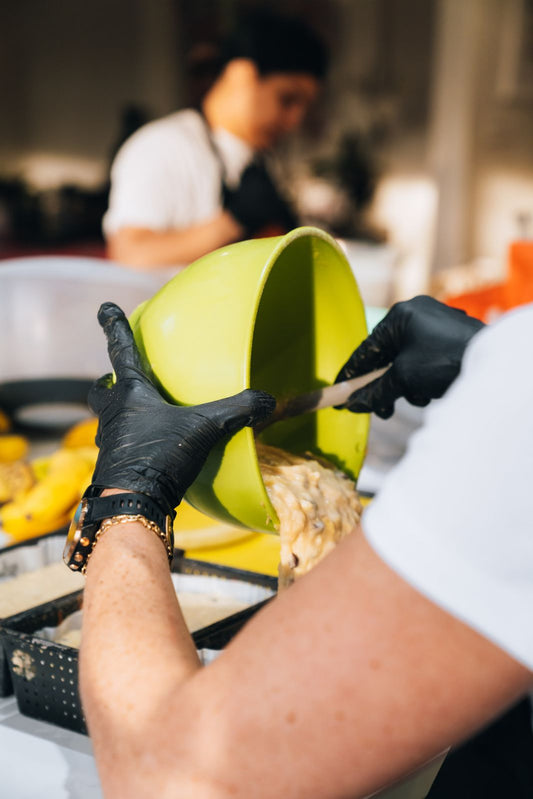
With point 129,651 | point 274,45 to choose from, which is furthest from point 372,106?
point 129,651

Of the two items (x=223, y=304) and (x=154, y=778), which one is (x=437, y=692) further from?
(x=223, y=304)

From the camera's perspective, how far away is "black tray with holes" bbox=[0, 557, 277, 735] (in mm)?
802

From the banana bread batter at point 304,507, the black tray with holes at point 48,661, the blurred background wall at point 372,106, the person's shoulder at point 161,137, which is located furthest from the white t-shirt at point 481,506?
the blurred background wall at point 372,106

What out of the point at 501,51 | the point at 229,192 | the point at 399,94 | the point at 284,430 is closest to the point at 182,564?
the point at 284,430

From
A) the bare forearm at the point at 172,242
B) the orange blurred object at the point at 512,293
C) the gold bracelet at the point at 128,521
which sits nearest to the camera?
the gold bracelet at the point at 128,521

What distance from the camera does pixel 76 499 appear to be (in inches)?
49.7

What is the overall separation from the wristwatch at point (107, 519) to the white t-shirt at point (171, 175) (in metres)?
1.63

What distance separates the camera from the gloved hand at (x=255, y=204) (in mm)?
2180

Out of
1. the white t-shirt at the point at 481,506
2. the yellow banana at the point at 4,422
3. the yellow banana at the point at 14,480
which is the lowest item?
the yellow banana at the point at 4,422

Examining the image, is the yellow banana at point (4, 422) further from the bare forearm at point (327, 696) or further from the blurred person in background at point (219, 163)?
the bare forearm at point (327, 696)

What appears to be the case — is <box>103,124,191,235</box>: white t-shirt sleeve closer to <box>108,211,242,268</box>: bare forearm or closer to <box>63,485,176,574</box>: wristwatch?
<box>108,211,242,268</box>: bare forearm

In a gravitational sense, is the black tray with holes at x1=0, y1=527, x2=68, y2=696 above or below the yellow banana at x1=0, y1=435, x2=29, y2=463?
above

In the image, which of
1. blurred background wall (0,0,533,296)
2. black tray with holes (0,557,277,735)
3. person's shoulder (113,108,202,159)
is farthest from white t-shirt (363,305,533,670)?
blurred background wall (0,0,533,296)

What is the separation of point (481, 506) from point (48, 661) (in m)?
0.54
